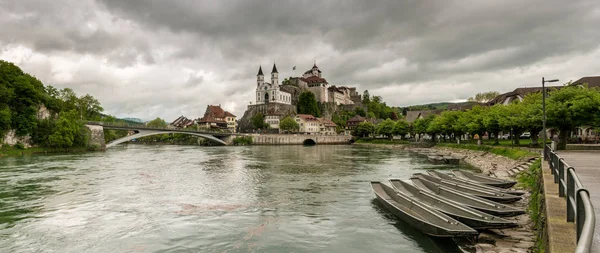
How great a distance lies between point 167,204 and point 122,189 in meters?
7.06

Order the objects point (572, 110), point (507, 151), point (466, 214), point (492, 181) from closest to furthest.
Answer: point (466, 214), point (492, 181), point (572, 110), point (507, 151)

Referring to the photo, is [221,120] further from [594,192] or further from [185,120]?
Result: [594,192]

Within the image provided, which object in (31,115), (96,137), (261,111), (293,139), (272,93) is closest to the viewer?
(31,115)

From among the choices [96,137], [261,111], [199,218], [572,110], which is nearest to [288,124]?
[261,111]

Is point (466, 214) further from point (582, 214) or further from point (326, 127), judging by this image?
point (326, 127)

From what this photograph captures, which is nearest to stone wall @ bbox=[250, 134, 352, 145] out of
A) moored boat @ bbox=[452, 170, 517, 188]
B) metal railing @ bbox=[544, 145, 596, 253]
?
moored boat @ bbox=[452, 170, 517, 188]


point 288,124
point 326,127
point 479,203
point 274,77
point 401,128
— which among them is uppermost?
point 274,77

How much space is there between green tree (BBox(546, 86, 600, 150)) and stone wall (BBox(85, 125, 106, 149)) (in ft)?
257

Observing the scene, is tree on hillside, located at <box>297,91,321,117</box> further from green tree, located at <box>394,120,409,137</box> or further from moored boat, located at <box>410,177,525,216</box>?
moored boat, located at <box>410,177,525,216</box>

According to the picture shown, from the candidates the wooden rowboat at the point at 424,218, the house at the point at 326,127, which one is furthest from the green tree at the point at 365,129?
the wooden rowboat at the point at 424,218

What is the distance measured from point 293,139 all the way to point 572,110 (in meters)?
98.3

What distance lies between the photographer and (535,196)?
16953 mm

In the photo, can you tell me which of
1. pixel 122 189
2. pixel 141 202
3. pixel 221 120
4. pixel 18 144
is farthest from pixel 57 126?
pixel 221 120

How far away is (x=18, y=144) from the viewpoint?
2450 inches
